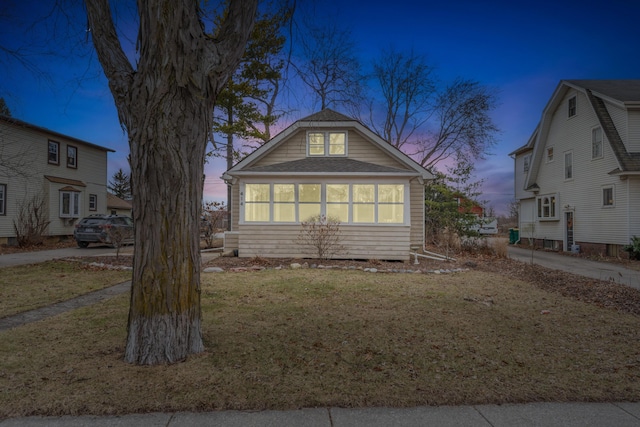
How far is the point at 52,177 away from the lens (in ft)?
69.7

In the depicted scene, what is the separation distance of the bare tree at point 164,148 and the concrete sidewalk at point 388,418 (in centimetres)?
94

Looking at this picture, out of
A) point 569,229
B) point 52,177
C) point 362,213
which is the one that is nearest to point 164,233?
point 362,213

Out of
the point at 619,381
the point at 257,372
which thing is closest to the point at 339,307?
the point at 257,372

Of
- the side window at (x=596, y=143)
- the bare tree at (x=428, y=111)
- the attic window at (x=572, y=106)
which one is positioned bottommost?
the side window at (x=596, y=143)

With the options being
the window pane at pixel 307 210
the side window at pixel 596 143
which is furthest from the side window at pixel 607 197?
the window pane at pixel 307 210

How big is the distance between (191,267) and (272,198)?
30.2 feet

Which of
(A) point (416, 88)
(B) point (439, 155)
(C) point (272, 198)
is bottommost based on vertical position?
(C) point (272, 198)

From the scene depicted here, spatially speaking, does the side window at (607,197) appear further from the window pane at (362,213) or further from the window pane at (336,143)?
the window pane at (336,143)

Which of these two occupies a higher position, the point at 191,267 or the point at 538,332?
the point at 191,267

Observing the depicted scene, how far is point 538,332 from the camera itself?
4797 millimetres

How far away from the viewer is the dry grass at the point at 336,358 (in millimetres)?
2955

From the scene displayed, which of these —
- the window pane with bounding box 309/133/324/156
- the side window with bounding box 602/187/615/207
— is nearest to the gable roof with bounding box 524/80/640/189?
the side window with bounding box 602/187/615/207

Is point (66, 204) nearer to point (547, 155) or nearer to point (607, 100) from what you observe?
point (547, 155)

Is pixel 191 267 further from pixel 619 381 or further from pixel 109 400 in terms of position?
pixel 619 381
